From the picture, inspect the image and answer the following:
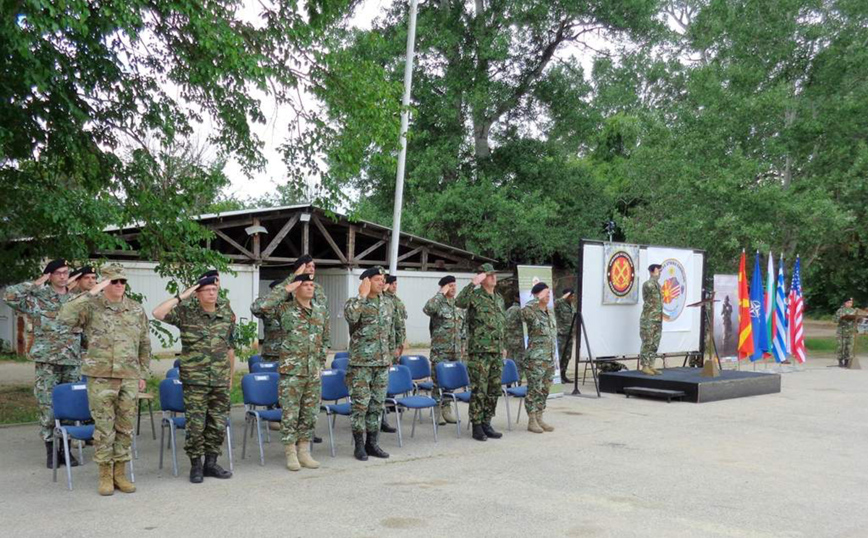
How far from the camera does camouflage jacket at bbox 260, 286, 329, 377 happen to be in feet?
22.3

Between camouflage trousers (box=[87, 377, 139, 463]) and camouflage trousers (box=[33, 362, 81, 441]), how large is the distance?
4.31 ft

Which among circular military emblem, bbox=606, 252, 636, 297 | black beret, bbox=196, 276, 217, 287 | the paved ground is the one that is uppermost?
circular military emblem, bbox=606, 252, 636, 297

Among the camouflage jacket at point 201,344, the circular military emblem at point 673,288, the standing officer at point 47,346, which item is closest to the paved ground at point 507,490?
the standing officer at point 47,346

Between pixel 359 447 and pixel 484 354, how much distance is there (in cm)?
177

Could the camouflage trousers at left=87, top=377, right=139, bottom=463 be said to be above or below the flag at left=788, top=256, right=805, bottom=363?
below

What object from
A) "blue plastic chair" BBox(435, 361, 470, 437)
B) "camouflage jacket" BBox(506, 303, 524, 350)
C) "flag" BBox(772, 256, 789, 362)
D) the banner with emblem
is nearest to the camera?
"blue plastic chair" BBox(435, 361, 470, 437)

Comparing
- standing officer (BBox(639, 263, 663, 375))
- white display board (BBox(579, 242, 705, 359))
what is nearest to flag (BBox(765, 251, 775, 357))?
white display board (BBox(579, 242, 705, 359))

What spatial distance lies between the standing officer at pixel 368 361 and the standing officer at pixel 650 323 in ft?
22.2

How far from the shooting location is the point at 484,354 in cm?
846

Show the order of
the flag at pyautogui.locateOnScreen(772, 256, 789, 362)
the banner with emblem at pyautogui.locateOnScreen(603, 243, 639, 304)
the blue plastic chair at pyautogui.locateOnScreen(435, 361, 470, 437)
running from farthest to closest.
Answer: the flag at pyautogui.locateOnScreen(772, 256, 789, 362) < the banner with emblem at pyautogui.locateOnScreen(603, 243, 639, 304) < the blue plastic chair at pyautogui.locateOnScreen(435, 361, 470, 437)

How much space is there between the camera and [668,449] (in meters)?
8.18

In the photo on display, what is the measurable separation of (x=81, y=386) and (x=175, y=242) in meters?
3.18

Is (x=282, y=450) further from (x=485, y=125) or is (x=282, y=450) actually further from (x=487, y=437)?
(x=485, y=125)

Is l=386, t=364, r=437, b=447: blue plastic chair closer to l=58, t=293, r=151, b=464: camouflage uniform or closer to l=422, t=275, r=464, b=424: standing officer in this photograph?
Result: l=422, t=275, r=464, b=424: standing officer
